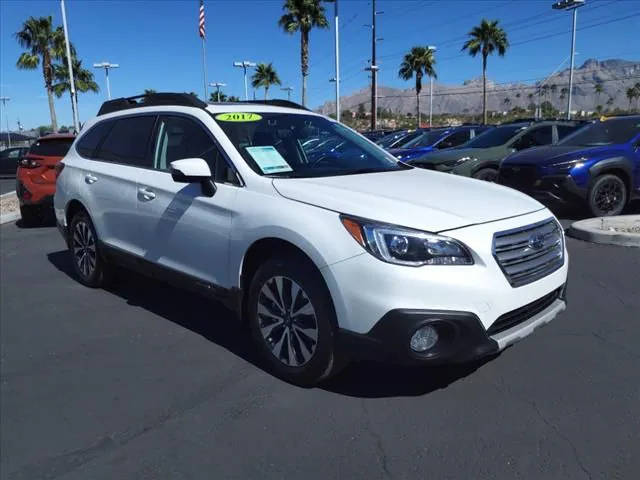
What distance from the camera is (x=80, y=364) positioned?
3852mm

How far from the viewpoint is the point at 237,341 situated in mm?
4164

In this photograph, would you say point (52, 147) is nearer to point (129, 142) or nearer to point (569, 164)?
point (129, 142)

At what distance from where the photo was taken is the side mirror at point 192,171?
11.7 ft

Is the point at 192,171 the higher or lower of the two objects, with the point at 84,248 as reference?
higher

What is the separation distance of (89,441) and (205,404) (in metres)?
0.66

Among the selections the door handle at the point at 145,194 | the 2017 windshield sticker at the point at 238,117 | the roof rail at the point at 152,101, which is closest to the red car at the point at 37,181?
the roof rail at the point at 152,101

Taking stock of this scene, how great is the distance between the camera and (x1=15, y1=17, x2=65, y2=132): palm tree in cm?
3700

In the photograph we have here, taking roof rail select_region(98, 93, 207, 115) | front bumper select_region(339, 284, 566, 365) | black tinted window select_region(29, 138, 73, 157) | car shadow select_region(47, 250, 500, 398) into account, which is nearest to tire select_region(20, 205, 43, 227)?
black tinted window select_region(29, 138, 73, 157)

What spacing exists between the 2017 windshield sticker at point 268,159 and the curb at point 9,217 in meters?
8.51

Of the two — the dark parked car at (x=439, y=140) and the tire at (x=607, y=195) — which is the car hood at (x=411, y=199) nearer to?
the tire at (x=607, y=195)

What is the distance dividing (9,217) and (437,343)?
1014cm

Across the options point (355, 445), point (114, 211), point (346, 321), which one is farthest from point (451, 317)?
point (114, 211)

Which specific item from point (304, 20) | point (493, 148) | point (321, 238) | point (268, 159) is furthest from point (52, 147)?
point (304, 20)

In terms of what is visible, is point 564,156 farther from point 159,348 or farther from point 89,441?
point 89,441
